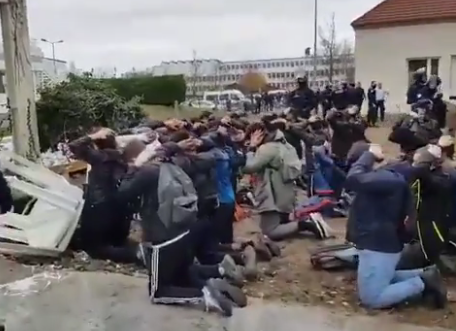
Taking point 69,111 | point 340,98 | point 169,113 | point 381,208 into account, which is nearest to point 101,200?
point 381,208

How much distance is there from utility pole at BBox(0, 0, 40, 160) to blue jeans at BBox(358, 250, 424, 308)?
7010mm

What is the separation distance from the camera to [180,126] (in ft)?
26.1

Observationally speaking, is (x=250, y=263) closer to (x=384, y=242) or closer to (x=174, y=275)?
(x=174, y=275)

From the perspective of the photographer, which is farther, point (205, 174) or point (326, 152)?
point (326, 152)

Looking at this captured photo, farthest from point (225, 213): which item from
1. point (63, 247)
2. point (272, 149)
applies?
point (63, 247)

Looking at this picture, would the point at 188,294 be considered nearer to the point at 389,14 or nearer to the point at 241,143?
the point at 241,143

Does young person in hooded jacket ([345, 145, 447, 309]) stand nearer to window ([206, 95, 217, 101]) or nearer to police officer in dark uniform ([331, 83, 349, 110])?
police officer in dark uniform ([331, 83, 349, 110])

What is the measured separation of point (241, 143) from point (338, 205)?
210cm

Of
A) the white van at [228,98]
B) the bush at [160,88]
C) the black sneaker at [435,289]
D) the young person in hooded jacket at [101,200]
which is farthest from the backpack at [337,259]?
the white van at [228,98]

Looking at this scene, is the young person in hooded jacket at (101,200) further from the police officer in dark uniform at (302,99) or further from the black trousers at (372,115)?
the black trousers at (372,115)

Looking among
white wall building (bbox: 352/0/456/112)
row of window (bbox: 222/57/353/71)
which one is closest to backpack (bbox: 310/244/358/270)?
white wall building (bbox: 352/0/456/112)

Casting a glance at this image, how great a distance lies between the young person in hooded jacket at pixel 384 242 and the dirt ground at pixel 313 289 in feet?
0.46

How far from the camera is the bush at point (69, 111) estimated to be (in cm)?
1417

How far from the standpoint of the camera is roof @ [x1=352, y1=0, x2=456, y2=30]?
3080 centimetres
